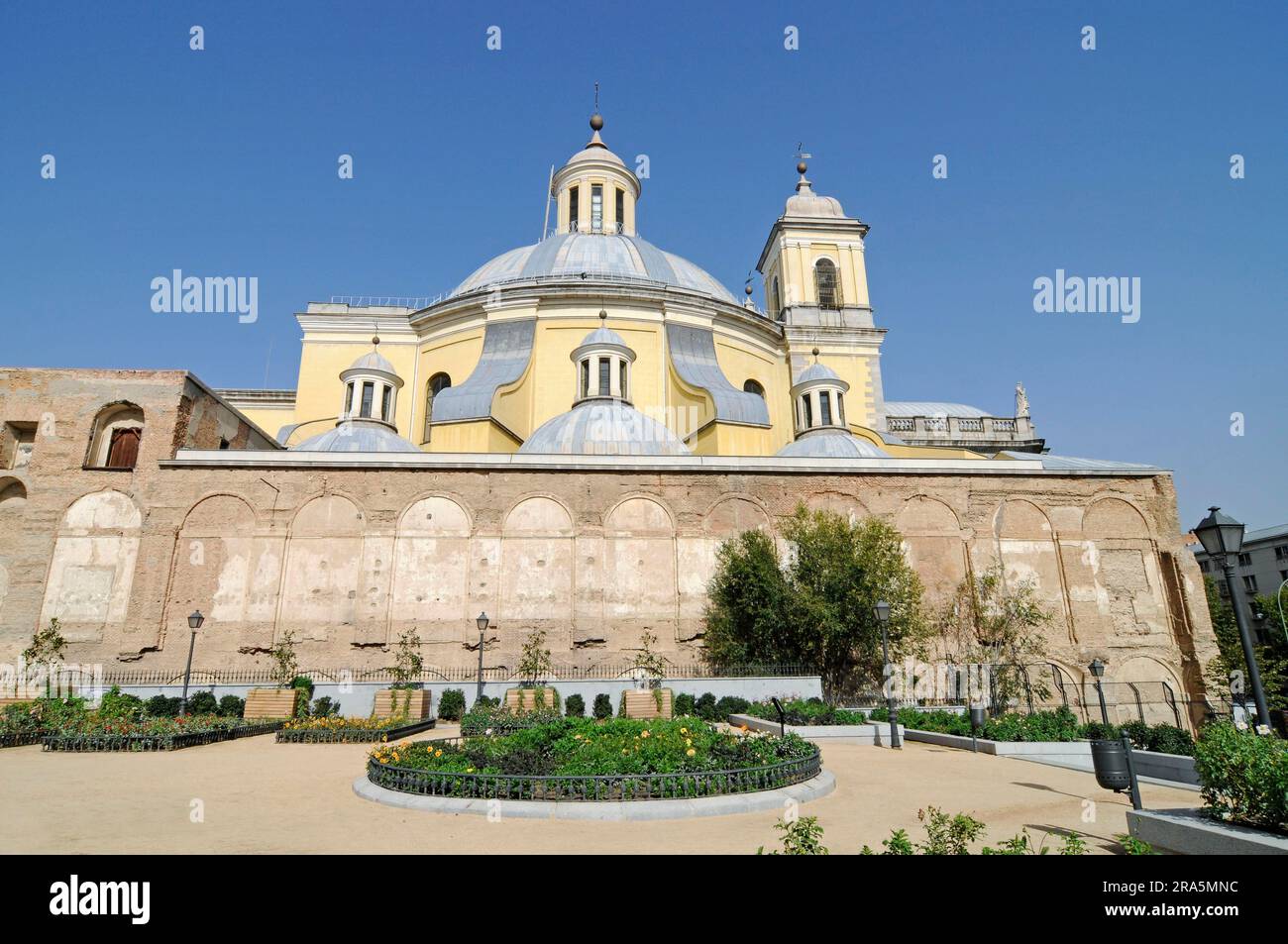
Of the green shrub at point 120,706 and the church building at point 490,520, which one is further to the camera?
the church building at point 490,520

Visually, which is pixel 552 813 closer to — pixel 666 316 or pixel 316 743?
pixel 316 743

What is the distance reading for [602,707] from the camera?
17297 millimetres

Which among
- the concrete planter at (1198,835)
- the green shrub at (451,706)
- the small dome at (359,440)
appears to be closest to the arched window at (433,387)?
the small dome at (359,440)

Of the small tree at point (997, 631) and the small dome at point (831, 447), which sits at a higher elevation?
the small dome at point (831, 447)

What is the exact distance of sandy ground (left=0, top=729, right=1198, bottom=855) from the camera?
5781 millimetres

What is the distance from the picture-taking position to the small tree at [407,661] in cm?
1880

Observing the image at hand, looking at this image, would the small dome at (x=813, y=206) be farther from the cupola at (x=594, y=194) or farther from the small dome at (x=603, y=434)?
the small dome at (x=603, y=434)

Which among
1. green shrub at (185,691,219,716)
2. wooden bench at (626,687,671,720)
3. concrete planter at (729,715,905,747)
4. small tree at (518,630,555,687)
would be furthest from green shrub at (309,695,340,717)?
concrete planter at (729,715,905,747)

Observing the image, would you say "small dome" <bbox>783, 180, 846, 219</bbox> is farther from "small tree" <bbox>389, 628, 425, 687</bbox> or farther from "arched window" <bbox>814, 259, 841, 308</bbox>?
"small tree" <bbox>389, 628, 425, 687</bbox>

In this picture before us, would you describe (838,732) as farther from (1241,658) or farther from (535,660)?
(1241,658)

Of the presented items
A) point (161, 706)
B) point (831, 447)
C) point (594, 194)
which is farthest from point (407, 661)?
point (594, 194)

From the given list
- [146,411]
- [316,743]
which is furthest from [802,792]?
[146,411]

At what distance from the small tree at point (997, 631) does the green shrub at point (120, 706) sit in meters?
20.9

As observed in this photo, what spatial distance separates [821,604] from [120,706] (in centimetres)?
1632
